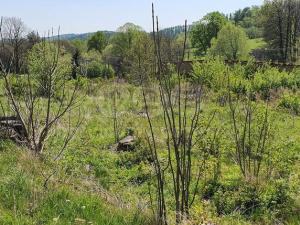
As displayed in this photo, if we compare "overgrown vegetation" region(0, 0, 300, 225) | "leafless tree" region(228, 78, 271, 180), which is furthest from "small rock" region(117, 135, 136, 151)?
"leafless tree" region(228, 78, 271, 180)

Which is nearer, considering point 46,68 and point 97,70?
point 46,68

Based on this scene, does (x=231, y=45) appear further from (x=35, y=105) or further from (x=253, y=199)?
(x=253, y=199)

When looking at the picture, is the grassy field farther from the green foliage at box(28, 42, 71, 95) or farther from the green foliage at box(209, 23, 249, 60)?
the green foliage at box(209, 23, 249, 60)

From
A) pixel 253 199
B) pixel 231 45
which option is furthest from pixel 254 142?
pixel 231 45

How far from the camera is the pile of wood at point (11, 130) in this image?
30.1 ft

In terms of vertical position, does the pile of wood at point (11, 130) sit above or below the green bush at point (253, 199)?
above

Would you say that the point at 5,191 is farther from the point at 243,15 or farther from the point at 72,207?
the point at 243,15

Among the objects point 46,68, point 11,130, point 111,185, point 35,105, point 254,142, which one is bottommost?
point 111,185

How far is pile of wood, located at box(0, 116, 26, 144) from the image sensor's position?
918 centimetres

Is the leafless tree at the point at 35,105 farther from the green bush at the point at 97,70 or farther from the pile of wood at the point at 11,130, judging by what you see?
the green bush at the point at 97,70

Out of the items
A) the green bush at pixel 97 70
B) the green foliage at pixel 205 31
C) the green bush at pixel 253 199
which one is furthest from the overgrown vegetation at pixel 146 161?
the green foliage at pixel 205 31

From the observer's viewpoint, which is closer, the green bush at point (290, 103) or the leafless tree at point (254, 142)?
the leafless tree at point (254, 142)

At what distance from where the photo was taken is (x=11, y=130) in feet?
31.3

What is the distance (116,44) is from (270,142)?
52350 millimetres
